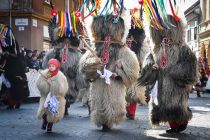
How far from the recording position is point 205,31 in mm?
36812

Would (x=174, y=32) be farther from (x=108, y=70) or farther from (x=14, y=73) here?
(x=14, y=73)

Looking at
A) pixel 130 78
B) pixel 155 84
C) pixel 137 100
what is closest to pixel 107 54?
pixel 130 78

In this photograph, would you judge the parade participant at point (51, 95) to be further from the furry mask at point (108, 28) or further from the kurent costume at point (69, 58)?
the kurent costume at point (69, 58)

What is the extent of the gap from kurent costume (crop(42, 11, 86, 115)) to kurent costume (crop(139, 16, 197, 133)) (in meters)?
2.88

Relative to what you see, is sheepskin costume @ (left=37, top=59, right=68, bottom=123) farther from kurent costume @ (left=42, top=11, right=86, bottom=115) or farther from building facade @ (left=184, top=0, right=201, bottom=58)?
building facade @ (left=184, top=0, right=201, bottom=58)

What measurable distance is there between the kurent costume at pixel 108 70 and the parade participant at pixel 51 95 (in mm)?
564

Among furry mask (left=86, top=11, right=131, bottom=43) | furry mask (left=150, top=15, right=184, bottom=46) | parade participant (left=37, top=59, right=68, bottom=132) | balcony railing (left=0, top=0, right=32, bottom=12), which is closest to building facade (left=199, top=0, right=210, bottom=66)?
balcony railing (left=0, top=0, right=32, bottom=12)

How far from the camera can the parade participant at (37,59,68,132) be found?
25.3 ft

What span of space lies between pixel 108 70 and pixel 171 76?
1150 millimetres

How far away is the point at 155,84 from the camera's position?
769 cm

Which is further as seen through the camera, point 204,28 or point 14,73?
point 204,28

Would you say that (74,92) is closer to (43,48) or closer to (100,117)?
(100,117)

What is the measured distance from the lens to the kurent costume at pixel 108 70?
26.2 feet

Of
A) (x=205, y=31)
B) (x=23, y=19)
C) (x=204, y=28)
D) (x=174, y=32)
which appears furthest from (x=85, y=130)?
(x=204, y=28)
